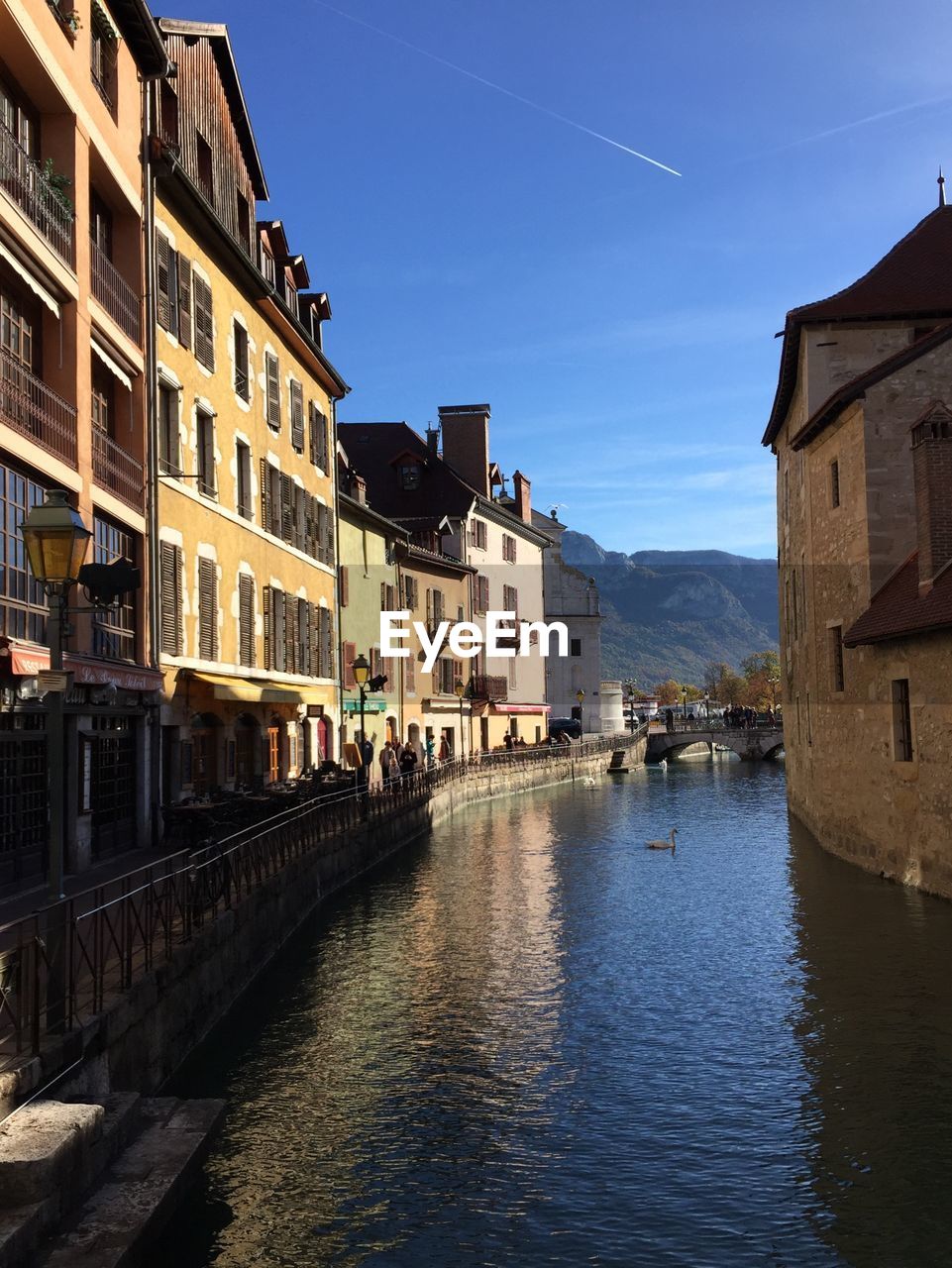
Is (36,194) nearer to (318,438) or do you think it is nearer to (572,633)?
(318,438)

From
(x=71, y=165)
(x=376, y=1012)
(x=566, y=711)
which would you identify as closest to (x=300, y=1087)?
(x=376, y=1012)

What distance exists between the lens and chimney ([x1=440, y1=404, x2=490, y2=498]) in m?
62.3

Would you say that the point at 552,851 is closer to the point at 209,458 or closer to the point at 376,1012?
the point at 209,458

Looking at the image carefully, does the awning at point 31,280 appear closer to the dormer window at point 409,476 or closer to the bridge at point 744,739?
the dormer window at point 409,476

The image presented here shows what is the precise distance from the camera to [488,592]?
60.7 metres

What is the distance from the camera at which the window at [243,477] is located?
1049 inches

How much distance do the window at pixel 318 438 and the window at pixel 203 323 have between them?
31.3 feet

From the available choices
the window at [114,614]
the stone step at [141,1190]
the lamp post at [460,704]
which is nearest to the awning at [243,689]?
the window at [114,614]

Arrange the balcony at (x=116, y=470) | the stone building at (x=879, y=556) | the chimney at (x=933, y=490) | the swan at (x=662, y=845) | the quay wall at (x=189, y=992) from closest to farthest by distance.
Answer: the quay wall at (x=189, y=992) < the balcony at (x=116, y=470) < the stone building at (x=879, y=556) < the chimney at (x=933, y=490) < the swan at (x=662, y=845)

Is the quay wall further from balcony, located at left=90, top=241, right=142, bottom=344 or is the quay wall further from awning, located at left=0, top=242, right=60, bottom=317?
balcony, located at left=90, top=241, right=142, bottom=344

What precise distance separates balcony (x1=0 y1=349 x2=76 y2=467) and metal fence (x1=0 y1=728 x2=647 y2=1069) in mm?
5865

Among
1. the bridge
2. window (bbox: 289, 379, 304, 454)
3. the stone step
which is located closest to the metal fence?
the stone step

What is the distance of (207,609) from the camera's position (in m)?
23.4

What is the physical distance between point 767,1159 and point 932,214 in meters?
25.7
